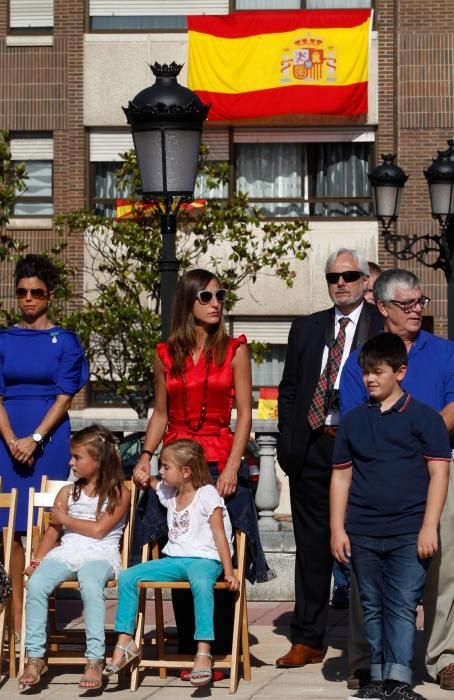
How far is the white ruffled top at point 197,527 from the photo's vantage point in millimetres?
8477

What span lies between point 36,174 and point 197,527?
2272 centimetres

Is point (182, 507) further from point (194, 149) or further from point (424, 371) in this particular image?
point (194, 149)

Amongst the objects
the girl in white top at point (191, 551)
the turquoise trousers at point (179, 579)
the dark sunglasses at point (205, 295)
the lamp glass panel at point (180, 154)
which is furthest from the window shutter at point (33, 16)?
the turquoise trousers at point (179, 579)

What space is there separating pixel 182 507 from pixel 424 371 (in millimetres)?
1487

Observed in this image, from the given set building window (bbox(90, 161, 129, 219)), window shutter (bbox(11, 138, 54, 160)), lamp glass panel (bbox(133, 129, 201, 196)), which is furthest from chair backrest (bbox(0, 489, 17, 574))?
window shutter (bbox(11, 138, 54, 160))

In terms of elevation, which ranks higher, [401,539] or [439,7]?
[439,7]

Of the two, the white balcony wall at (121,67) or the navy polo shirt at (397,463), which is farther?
the white balcony wall at (121,67)

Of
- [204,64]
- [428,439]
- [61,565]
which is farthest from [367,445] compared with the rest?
[204,64]

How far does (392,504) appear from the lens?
7.73 m

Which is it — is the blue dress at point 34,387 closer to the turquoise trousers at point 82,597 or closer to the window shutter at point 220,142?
the turquoise trousers at point 82,597

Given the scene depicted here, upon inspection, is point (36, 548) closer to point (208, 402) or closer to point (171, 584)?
point (171, 584)

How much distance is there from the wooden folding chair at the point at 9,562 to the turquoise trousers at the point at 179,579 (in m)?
0.76

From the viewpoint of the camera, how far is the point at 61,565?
8.59 metres

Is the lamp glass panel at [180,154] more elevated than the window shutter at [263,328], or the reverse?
the lamp glass panel at [180,154]
